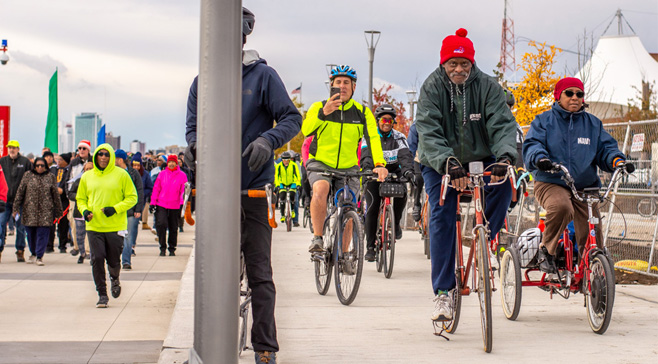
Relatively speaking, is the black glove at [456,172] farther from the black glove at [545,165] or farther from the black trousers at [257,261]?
the black trousers at [257,261]

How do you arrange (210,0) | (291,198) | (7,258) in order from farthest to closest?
(291,198) → (7,258) → (210,0)

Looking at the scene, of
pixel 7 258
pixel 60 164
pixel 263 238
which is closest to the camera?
pixel 263 238

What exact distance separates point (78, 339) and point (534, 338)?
11.9ft

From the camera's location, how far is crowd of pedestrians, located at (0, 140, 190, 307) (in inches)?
376

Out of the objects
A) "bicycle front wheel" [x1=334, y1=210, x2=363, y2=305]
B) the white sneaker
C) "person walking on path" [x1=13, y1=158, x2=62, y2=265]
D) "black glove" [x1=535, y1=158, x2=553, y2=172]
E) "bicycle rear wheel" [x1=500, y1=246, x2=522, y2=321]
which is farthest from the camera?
"person walking on path" [x1=13, y1=158, x2=62, y2=265]

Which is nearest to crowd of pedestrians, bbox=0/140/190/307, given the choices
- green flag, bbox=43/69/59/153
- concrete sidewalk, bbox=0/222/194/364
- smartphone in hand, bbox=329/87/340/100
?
concrete sidewalk, bbox=0/222/194/364

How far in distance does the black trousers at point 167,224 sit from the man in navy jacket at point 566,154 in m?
10.1

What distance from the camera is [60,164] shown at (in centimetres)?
1820

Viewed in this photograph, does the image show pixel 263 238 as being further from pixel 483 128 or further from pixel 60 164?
pixel 60 164

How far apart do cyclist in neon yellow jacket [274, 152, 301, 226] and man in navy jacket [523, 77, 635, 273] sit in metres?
14.9

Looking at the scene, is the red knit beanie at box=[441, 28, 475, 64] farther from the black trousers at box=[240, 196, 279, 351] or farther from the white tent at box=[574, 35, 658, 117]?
the white tent at box=[574, 35, 658, 117]

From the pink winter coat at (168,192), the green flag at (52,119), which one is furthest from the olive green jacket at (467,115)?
the green flag at (52,119)

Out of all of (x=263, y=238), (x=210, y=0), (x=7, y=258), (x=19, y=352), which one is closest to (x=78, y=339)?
(x=19, y=352)

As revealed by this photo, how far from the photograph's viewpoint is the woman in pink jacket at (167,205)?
15.9 m
